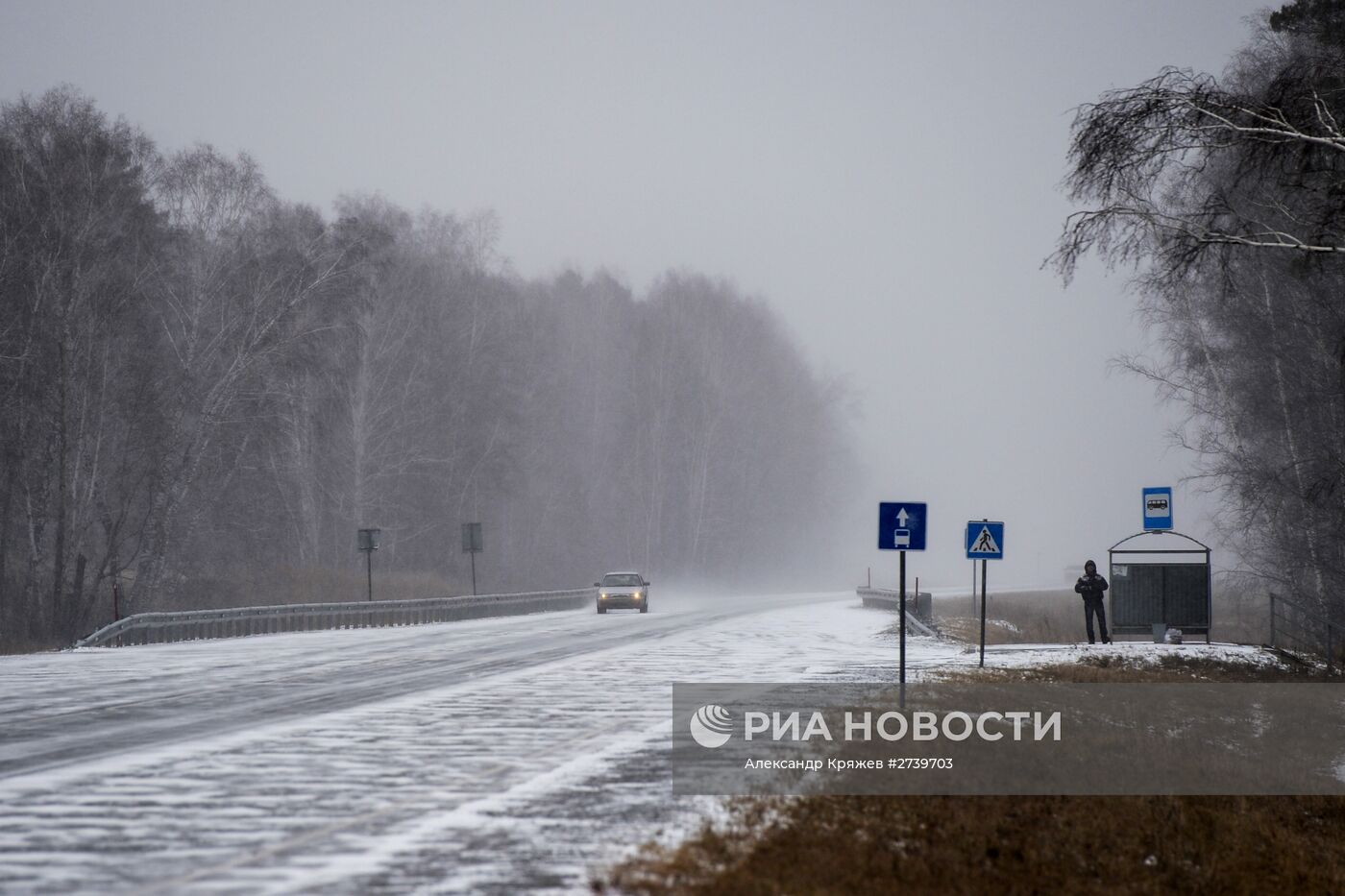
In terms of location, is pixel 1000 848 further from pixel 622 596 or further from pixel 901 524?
pixel 622 596

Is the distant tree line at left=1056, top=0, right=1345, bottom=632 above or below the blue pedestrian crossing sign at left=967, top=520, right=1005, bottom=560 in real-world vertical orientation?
above

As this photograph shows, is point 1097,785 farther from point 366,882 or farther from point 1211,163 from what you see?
point 1211,163

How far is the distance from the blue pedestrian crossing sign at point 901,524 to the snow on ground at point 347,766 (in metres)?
3.41

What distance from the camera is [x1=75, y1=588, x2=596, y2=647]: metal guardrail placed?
29.1 metres

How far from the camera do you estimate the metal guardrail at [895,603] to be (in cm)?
3244

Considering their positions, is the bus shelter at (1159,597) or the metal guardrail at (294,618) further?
the metal guardrail at (294,618)

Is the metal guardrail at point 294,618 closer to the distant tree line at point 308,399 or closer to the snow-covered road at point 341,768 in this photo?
the snow-covered road at point 341,768

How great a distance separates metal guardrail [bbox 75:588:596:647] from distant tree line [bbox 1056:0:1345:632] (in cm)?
2168

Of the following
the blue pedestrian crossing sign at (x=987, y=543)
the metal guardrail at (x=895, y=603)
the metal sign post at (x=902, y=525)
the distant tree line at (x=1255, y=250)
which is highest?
the distant tree line at (x=1255, y=250)

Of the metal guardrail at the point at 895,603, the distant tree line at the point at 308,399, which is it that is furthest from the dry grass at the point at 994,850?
the distant tree line at the point at 308,399

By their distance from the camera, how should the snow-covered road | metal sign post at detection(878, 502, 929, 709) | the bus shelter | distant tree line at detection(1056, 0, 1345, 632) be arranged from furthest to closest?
the bus shelter, metal sign post at detection(878, 502, 929, 709), distant tree line at detection(1056, 0, 1345, 632), the snow-covered road

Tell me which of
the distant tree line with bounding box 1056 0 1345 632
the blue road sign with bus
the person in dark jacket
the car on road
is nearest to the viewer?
the distant tree line with bounding box 1056 0 1345 632

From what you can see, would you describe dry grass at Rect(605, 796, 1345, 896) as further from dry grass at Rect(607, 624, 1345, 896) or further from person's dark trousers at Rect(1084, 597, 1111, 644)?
person's dark trousers at Rect(1084, 597, 1111, 644)

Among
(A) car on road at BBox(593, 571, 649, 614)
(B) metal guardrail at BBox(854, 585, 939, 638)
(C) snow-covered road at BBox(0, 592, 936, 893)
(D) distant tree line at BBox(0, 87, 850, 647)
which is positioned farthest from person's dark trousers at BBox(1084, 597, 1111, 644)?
(D) distant tree line at BBox(0, 87, 850, 647)
